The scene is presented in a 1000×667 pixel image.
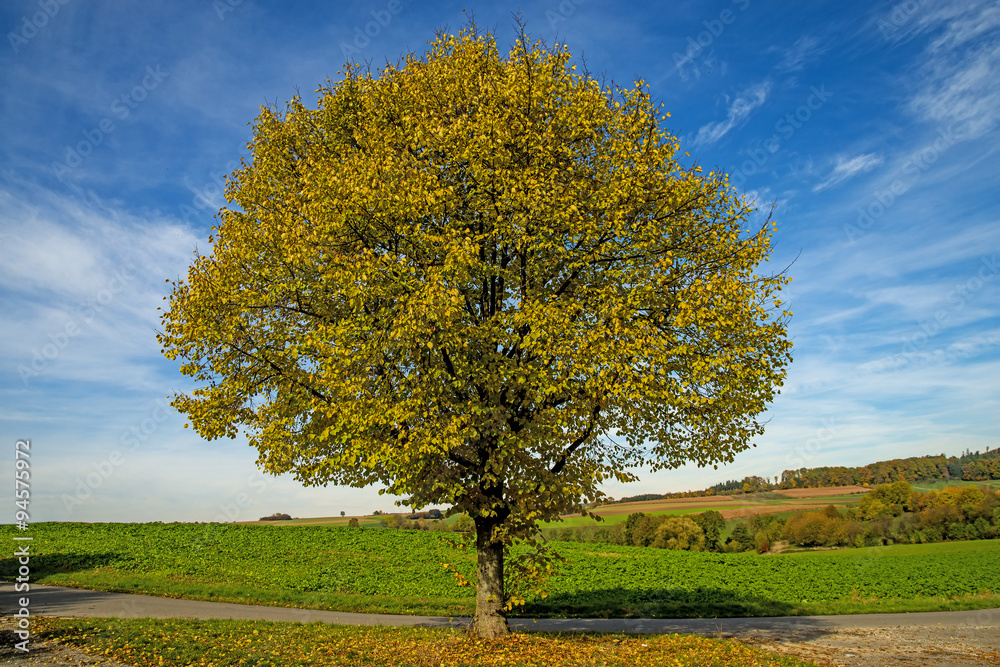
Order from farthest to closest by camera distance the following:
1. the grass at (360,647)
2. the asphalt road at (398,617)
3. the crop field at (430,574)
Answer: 1. the crop field at (430,574)
2. the asphalt road at (398,617)
3. the grass at (360,647)

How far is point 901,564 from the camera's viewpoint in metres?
39.0

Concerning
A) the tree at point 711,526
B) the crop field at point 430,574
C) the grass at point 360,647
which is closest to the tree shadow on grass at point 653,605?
the crop field at point 430,574

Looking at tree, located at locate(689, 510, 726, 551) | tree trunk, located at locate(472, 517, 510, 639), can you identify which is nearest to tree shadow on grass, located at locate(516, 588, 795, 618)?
tree trunk, located at locate(472, 517, 510, 639)

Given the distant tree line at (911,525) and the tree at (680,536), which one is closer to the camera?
the tree at (680,536)

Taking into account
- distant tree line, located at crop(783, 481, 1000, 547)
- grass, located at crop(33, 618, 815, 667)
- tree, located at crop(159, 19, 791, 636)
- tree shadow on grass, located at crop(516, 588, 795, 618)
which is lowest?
distant tree line, located at crop(783, 481, 1000, 547)

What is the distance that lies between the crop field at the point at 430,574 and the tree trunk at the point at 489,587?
5.85m

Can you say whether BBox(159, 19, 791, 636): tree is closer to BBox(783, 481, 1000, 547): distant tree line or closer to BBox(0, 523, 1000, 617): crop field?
BBox(0, 523, 1000, 617): crop field

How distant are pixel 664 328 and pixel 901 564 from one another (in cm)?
3940

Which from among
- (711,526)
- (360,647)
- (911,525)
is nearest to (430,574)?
(360,647)

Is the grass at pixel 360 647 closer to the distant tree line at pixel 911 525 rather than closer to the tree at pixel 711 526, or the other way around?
the tree at pixel 711 526

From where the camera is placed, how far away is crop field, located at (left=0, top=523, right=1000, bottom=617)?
2447 cm

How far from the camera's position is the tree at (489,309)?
11.9m

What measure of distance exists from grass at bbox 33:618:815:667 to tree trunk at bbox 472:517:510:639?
0.43 m

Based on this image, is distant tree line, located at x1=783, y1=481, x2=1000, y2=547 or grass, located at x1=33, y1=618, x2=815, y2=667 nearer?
grass, located at x1=33, y1=618, x2=815, y2=667
